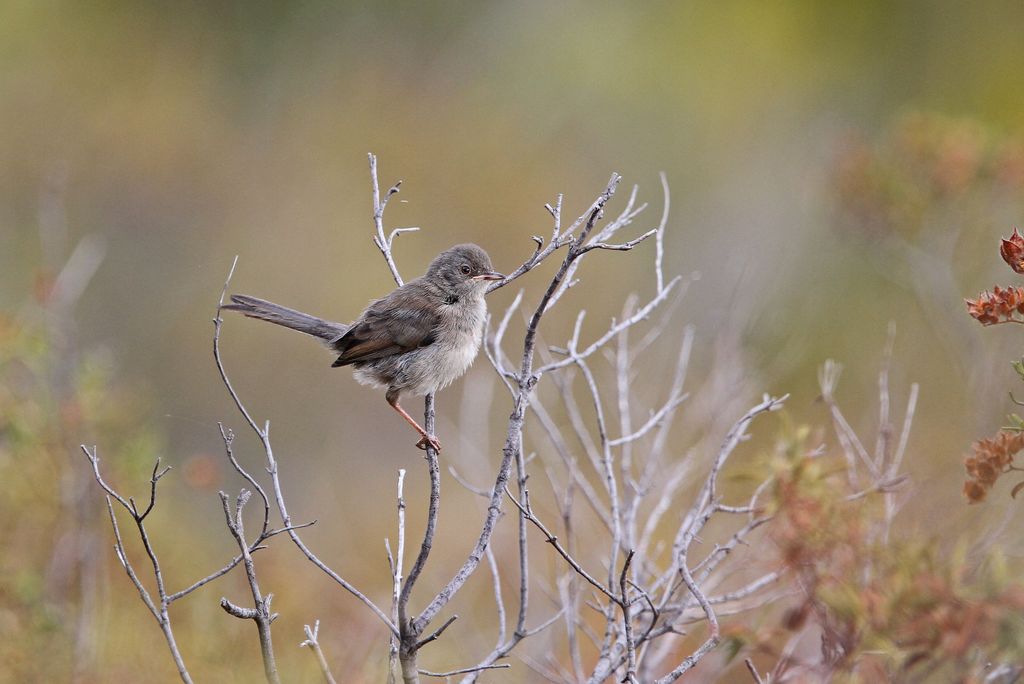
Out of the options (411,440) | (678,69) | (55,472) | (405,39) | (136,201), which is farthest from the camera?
(405,39)

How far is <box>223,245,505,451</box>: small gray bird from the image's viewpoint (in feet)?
18.0

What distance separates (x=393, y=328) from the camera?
5609mm

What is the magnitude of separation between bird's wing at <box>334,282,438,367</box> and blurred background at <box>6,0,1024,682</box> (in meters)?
1.14

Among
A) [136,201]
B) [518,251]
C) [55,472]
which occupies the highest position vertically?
[136,201]

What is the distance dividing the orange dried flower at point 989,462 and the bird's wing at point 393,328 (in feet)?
10.4

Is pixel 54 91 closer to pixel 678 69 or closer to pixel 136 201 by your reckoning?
pixel 136 201

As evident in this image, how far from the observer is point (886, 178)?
26.5ft

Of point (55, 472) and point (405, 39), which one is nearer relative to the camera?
point (55, 472)

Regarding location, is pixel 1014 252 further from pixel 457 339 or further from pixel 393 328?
pixel 393 328

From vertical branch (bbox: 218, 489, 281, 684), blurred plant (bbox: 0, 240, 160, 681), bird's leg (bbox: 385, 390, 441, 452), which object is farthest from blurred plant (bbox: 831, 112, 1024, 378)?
vertical branch (bbox: 218, 489, 281, 684)

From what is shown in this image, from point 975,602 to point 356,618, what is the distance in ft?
17.2

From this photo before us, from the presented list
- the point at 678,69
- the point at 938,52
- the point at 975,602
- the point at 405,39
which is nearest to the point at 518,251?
the point at 678,69

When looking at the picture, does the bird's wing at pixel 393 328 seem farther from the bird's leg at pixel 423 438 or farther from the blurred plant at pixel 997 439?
the blurred plant at pixel 997 439

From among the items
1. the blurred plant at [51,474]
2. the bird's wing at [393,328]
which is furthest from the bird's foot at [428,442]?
the blurred plant at [51,474]
